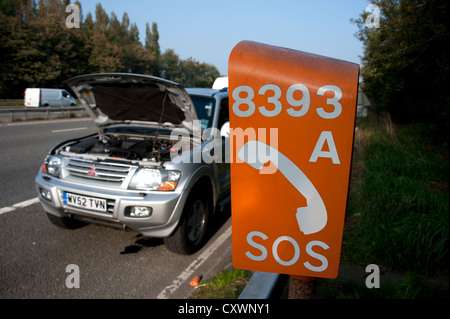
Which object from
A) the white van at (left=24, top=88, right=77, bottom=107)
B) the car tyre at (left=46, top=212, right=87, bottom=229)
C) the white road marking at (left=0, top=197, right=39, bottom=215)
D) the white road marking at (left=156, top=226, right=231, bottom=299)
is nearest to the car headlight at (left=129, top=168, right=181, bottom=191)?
the white road marking at (left=156, top=226, right=231, bottom=299)

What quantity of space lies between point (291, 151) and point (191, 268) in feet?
9.46

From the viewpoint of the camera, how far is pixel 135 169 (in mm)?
3262

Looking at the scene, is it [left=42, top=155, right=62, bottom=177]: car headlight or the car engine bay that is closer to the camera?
[left=42, top=155, right=62, bottom=177]: car headlight

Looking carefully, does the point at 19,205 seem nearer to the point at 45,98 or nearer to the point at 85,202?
the point at 85,202

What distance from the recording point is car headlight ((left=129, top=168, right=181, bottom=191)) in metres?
3.21

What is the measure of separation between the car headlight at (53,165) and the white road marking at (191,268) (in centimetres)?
172

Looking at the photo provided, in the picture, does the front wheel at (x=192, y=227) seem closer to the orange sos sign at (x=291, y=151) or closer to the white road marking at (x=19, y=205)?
the white road marking at (x=19, y=205)

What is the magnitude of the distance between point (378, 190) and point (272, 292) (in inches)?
123

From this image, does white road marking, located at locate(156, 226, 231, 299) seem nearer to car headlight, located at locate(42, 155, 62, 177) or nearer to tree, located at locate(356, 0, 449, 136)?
car headlight, located at locate(42, 155, 62, 177)

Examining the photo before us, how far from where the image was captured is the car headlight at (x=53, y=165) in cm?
356

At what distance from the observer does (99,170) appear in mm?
3357

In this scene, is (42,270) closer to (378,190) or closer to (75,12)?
(75,12)

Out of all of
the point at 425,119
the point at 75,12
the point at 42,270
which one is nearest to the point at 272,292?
the point at 42,270

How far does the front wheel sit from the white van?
2892 cm
